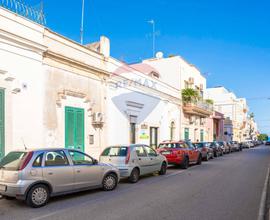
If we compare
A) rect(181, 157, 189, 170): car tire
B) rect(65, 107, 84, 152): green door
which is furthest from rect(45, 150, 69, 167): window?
rect(181, 157, 189, 170): car tire

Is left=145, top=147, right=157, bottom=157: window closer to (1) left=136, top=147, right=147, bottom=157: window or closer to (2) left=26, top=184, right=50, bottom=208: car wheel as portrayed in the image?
(1) left=136, top=147, right=147, bottom=157: window

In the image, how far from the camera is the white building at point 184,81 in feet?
94.9

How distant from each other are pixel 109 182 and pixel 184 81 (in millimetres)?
22770

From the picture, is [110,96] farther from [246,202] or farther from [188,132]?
[188,132]

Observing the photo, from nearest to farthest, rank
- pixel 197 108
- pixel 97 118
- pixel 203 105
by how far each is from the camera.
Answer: pixel 97 118 → pixel 197 108 → pixel 203 105

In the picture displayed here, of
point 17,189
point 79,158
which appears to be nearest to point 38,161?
point 17,189

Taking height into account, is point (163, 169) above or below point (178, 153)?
below

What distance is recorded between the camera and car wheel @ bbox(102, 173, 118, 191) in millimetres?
9039

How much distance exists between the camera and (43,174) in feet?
23.5

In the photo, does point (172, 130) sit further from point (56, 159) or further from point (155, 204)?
point (56, 159)

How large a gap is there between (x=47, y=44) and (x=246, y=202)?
10345 mm

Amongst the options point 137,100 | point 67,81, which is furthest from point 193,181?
point 137,100

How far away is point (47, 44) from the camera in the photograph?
1243 centimetres

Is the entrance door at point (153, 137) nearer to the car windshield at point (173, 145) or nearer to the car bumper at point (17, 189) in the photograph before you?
the car windshield at point (173, 145)
